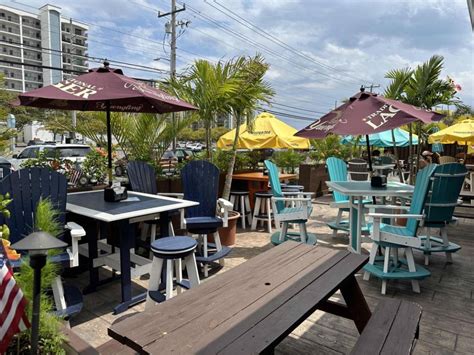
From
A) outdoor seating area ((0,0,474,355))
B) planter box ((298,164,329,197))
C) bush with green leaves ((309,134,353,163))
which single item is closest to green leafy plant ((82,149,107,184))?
outdoor seating area ((0,0,474,355))

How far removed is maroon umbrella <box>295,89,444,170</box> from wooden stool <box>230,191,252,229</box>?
2.04m

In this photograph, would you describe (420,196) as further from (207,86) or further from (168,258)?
(207,86)

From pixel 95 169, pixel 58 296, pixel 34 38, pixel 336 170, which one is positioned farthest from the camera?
pixel 34 38

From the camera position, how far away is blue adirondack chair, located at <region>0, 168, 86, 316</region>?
2678mm

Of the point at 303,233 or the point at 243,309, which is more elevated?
the point at 243,309

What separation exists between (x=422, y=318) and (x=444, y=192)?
167 cm

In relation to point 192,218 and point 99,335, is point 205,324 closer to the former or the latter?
point 99,335

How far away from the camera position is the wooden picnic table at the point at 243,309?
1297mm

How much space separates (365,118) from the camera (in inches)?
148

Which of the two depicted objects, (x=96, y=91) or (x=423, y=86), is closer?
(x=96, y=91)

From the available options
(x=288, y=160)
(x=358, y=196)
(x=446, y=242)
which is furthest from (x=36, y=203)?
(x=288, y=160)

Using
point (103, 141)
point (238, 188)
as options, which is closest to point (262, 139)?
point (238, 188)

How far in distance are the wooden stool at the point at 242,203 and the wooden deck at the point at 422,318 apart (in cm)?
154

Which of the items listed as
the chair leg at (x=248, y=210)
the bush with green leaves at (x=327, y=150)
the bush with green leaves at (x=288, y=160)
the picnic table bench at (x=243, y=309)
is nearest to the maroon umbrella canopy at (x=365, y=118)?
the picnic table bench at (x=243, y=309)
